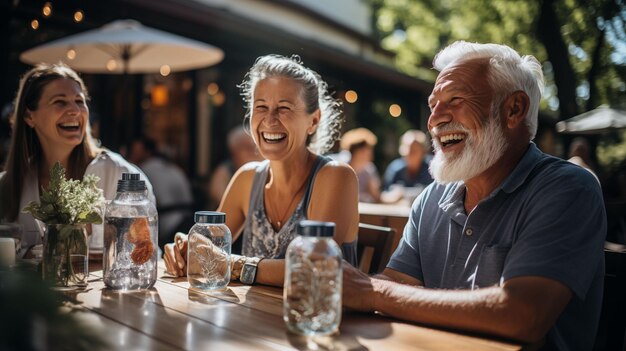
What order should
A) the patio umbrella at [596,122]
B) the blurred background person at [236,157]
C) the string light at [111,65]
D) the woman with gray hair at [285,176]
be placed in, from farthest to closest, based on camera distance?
the patio umbrella at [596,122] → the string light at [111,65] → the blurred background person at [236,157] → the woman with gray hair at [285,176]

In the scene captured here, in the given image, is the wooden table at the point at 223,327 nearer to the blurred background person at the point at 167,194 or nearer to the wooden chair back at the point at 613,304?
the wooden chair back at the point at 613,304

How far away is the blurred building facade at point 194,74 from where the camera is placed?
5.96m

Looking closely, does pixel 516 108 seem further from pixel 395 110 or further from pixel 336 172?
pixel 395 110

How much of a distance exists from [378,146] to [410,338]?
12.9 metres

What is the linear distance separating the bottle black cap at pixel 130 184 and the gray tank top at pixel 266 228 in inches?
28.2

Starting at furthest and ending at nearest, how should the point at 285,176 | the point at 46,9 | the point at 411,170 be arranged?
the point at 411,170 < the point at 46,9 < the point at 285,176

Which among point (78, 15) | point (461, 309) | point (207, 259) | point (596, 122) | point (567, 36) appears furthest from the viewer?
point (567, 36)

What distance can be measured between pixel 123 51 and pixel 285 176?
377cm

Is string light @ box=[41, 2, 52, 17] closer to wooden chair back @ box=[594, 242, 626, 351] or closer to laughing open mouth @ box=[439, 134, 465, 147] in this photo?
laughing open mouth @ box=[439, 134, 465, 147]

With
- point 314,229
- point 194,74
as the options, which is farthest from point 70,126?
point 194,74

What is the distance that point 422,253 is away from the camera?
201cm

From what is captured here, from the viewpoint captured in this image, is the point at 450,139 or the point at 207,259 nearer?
the point at 207,259

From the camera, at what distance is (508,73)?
1895 millimetres

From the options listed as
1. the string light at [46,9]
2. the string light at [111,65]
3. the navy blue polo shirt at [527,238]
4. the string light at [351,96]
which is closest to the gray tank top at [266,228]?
the navy blue polo shirt at [527,238]
